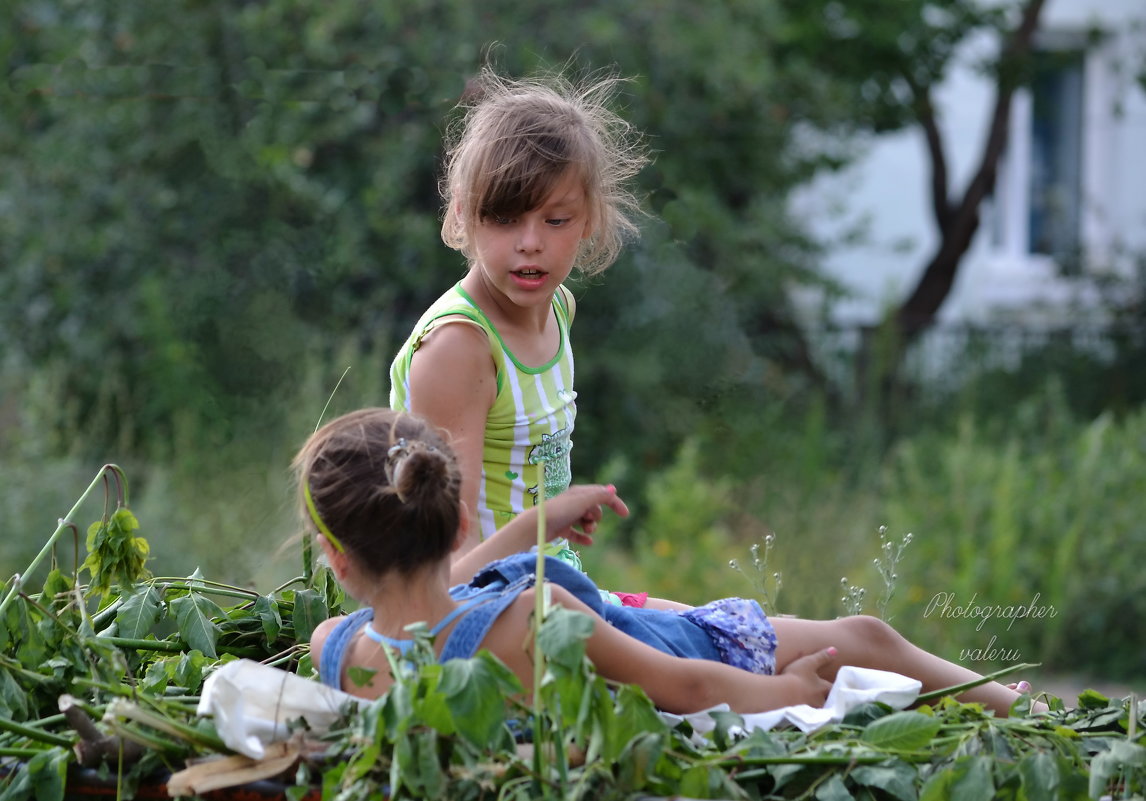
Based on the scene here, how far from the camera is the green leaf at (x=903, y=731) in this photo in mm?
1768

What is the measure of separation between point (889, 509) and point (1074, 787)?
4.50m

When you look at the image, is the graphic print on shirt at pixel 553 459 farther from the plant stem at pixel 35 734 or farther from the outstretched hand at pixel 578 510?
the plant stem at pixel 35 734

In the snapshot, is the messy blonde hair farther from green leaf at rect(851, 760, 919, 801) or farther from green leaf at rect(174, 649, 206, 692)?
green leaf at rect(851, 760, 919, 801)

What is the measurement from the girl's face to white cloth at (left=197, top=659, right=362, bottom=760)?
0.84m

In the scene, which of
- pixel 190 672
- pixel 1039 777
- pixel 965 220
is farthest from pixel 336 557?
pixel 965 220

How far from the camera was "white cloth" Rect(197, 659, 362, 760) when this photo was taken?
172 centimetres

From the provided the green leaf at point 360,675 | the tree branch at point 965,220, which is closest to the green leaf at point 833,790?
the green leaf at point 360,675

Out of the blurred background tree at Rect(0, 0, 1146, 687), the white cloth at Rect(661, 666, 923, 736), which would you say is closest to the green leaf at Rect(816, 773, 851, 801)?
the white cloth at Rect(661, 666, 923, 736)

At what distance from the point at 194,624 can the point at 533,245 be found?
0.87 meters

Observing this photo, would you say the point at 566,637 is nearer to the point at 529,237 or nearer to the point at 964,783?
the point at 964,783

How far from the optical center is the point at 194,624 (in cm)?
221

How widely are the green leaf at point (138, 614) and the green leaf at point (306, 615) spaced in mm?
228

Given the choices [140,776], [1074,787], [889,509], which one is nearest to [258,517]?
[889,509]

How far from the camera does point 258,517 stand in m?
5.50
